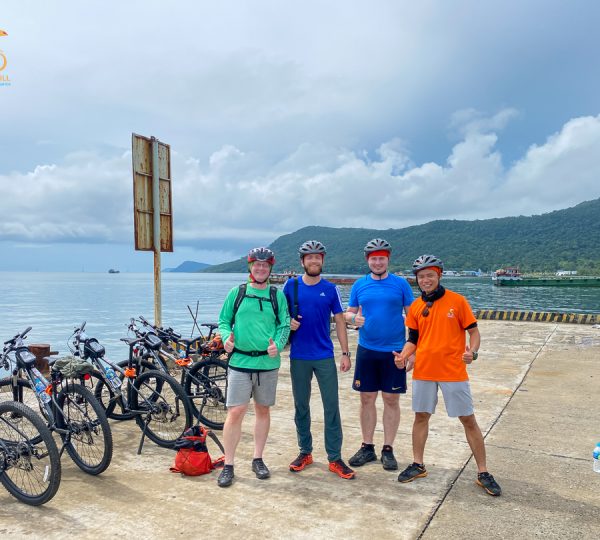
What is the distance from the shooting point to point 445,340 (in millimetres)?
4023

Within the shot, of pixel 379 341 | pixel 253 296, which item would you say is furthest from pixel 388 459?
pixel 253 296

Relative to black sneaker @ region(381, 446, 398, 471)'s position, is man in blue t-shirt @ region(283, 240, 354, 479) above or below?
above

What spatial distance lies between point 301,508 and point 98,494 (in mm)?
1686

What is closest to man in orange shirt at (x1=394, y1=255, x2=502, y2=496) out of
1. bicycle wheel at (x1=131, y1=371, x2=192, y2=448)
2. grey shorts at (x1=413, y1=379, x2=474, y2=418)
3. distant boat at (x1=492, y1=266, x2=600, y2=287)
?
grey shorts at (x1=413, y1=379, x2=474, y2=418)

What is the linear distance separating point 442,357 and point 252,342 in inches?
64.1

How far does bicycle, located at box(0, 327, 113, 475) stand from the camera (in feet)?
14.0

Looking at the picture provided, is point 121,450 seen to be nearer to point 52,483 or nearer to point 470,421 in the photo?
point 52,483

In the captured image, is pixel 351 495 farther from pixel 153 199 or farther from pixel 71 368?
pixel 153 199

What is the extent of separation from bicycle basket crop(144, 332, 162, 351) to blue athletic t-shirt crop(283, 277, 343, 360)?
83.9 inches

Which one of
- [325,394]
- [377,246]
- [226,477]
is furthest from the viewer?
[377,246]

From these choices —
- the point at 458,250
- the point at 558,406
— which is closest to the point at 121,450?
the point at 558,406

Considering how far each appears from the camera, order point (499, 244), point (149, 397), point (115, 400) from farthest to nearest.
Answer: point (499, 244) → point (115, 400) → point (149, 397)

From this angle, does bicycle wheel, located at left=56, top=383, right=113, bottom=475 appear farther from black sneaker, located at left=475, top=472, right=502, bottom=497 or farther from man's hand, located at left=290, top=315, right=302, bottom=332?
black sneaker, located at left=475, top=472, right=502, bottom=497

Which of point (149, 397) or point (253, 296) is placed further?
point (149, 397)
